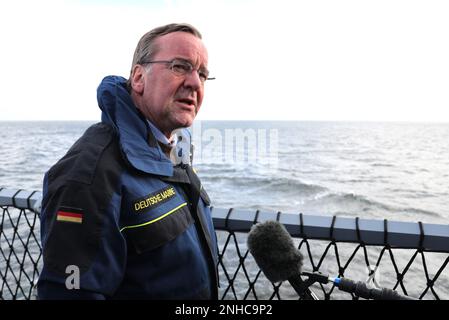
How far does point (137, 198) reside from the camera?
151 centimetres

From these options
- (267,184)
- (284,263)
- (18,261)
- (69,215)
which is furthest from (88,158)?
(267,184)

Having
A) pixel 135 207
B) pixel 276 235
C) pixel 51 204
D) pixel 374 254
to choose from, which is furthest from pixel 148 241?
pixel 374 254

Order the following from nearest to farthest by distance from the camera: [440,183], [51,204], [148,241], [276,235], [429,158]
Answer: [51,204], [148,241], [276,235], [440,183], [429,158]

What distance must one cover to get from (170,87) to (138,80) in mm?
186

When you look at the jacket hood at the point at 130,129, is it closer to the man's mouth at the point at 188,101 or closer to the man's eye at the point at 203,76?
the man's mouth at the point at 188,101

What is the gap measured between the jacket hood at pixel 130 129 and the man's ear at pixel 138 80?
4.8 inches

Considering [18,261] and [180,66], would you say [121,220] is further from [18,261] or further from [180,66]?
[18,261]

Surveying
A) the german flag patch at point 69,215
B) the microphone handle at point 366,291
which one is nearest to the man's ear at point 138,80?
the german flag patch at point 69,215

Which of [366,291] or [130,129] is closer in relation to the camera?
[366,291]

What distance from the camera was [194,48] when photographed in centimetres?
192

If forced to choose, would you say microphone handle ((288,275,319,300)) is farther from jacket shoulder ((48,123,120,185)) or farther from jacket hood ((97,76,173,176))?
jacket shoulder ((48,123,120,185))

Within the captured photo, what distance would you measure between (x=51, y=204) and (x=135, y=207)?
1.02ft
